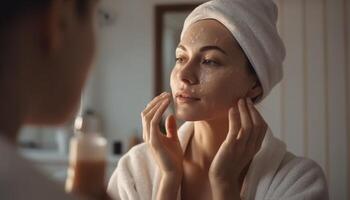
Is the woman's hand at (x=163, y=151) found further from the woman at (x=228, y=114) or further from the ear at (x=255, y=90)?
the ear at (x=255, y=90)

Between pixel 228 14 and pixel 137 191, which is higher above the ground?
pixel 228 14

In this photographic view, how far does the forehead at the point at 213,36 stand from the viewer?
25.9 inches

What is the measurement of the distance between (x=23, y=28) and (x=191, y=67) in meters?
0.44

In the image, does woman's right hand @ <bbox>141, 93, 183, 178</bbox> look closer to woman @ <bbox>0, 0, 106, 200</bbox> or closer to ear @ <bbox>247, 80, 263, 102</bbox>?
ear @ <bbox>247, 80, 263, 102</bbox>

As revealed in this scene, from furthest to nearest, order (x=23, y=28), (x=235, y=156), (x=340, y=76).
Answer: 1. (x=340, y=76)
2. (x=235, y=156)
3. (x=23, y=28)

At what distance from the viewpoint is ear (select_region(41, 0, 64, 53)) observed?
0.23m

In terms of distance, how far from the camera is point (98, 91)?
1.41 metres

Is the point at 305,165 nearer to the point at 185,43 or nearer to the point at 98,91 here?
the point at 185,43

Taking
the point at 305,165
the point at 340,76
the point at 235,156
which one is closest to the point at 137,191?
the point at 235,156

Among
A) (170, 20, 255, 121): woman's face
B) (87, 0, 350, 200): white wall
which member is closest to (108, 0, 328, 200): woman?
(170, 20, 255, 121): woman's face

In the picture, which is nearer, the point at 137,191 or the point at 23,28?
the point at 23,28

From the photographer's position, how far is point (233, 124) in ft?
2.10

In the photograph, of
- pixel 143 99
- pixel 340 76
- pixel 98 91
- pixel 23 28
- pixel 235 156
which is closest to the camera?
pixel 23 28

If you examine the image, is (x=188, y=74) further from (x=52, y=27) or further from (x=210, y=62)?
(x=52, y=27)
